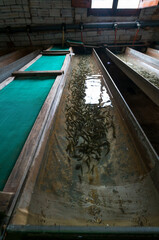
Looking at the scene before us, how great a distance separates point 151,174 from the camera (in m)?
1.47

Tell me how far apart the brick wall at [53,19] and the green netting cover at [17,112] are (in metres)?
5.72

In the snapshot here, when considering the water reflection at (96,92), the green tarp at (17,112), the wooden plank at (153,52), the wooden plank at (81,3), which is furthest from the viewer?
the wooden plank at (81,3)

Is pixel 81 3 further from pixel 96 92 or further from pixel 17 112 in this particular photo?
pixel 17 112

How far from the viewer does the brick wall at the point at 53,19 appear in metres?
6.34

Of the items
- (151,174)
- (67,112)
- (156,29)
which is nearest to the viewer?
(151,174)

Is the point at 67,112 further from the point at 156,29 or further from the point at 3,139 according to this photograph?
the point at 156,29

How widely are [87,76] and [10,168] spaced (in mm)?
3880

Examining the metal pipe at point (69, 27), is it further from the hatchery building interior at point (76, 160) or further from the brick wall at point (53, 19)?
the hatchery building interior at point (76, 160)

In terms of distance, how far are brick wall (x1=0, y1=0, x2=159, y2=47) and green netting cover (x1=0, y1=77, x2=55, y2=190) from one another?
572 cm

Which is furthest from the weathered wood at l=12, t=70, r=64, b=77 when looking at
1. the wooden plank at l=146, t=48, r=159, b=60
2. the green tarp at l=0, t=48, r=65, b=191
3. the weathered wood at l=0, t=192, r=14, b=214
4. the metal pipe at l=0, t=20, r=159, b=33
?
the wooden plank at l=146, t=48, r=159, b=60

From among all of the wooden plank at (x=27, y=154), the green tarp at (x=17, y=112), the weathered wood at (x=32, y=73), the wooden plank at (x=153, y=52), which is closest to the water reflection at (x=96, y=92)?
the green tarp at (x=17, y=112)

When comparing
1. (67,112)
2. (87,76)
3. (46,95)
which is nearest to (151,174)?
(67,112)

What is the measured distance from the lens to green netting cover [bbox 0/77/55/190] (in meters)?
1.37

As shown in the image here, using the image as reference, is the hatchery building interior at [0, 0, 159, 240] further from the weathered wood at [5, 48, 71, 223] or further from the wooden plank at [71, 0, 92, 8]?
the wooden plank at [71, 0, 92, 8]
